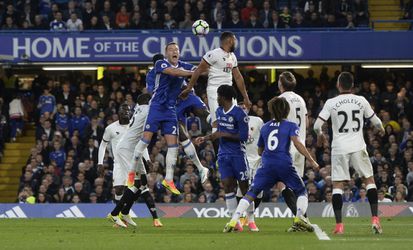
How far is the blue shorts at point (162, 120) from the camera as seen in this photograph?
19781 mm

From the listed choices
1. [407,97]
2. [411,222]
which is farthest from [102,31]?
[411,222]

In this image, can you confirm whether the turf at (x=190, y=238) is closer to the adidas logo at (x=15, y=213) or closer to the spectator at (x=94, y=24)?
the adidas logo at (x=15, y=213)

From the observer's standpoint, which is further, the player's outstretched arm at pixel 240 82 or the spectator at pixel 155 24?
the spectator at pixel 155 24

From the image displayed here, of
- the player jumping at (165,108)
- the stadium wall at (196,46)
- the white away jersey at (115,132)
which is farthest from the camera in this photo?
the stadium wall at (196,46)

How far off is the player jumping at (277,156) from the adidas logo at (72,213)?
10.9 meters

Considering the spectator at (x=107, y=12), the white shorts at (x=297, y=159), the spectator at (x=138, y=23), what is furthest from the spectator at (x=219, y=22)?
the white shorts at (x=297, y=159)

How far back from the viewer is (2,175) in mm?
35344

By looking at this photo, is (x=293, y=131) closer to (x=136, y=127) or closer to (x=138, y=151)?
(x=138, y=151)

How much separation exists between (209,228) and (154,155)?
39.2ft

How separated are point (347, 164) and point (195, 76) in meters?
3.16

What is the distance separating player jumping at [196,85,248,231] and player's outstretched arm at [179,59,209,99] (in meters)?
1.03

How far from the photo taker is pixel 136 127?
2053 cm

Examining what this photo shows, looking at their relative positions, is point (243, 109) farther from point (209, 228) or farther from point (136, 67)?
point (136, 67)

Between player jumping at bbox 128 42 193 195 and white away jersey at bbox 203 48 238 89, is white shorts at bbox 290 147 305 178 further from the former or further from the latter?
player jumping at bbox 128 42 193 195
